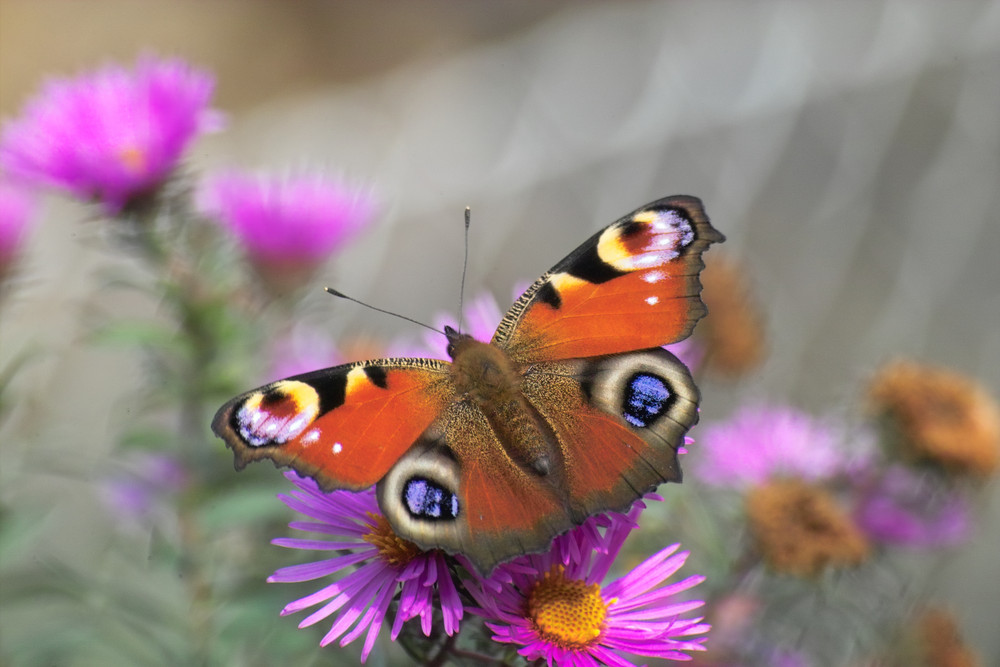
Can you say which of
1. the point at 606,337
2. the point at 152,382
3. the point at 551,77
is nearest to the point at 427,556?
the point at 606,337

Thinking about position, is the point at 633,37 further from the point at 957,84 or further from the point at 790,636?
the point at 790,636

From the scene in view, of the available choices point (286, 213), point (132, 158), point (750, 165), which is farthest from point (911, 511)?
point (750, 165)

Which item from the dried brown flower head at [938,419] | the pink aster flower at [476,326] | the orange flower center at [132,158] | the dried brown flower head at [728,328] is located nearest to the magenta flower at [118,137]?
the orange flower center at [132,158]

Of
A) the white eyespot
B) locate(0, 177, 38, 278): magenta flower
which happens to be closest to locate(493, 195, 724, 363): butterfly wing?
the white eyespot

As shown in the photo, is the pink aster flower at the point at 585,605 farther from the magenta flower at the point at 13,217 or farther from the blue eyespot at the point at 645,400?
the magenta flower at the point at 13,217

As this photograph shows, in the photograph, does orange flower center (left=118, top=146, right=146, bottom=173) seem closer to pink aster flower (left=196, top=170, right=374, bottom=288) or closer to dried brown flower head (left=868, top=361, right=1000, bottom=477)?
pink aster flower (left=196, top=170, right=374, bottom=288)
